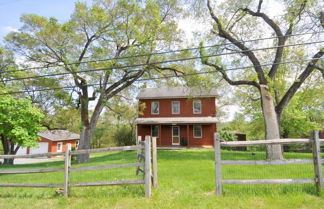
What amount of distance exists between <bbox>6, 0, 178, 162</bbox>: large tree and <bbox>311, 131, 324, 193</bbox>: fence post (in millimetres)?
11312

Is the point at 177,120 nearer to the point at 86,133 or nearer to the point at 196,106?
the point at 196,106

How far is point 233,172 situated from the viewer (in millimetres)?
6195

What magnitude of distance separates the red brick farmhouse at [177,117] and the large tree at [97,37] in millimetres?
7005

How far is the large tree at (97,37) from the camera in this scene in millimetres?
13805

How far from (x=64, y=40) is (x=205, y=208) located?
14.9 m

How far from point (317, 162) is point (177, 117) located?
17.2 metres

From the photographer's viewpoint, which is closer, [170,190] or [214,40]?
[170,190]

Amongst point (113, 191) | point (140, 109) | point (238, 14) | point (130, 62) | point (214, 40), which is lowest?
point (113, 191)

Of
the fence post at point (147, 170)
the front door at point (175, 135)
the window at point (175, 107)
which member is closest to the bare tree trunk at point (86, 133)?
the window at point (175, 107)

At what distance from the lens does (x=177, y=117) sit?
2156cm

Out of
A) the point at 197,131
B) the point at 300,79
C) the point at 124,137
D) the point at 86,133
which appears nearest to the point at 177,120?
the point at 197,131

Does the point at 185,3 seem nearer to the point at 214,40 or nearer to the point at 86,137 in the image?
the point at 214,40

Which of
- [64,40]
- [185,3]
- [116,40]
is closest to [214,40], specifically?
[185,3]

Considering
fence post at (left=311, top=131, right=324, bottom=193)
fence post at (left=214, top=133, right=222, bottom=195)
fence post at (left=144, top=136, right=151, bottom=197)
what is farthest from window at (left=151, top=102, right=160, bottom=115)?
fence post at (left=311, top=131, right=324, bottom=193)
